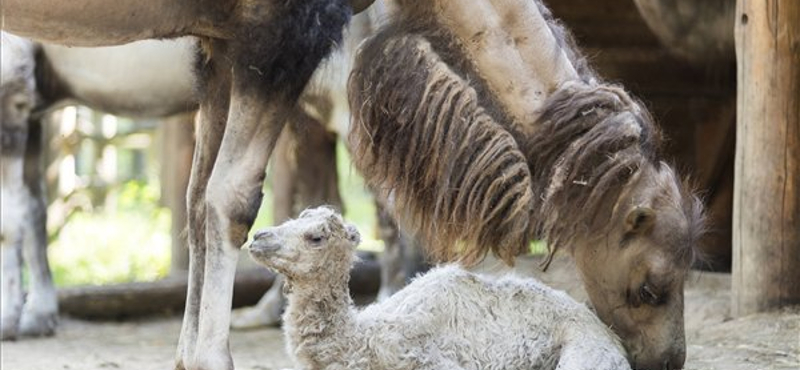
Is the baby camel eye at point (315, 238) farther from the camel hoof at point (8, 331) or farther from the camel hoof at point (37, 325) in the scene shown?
the camel hoof at point (37, 325)

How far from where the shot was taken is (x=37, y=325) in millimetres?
7902

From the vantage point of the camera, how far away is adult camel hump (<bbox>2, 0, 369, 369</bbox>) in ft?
16.3

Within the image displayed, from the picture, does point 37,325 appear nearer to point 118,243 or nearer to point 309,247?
point 309,247

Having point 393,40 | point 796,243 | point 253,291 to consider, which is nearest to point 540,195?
point 393,40

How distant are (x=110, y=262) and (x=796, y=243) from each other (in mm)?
9650

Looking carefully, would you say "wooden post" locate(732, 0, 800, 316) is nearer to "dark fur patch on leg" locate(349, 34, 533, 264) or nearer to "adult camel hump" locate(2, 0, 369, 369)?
"dark fur patch on leg" locate(349, 34, 533, 264)

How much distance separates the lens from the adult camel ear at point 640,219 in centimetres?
471

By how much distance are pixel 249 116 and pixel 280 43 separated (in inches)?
10.7

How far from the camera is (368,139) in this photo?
16.8ft

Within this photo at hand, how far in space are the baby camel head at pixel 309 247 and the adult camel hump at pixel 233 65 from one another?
0.86 metres

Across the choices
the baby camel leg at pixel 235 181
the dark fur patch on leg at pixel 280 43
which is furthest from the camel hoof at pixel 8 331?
the dark fur patch on leg at pixel 280 43

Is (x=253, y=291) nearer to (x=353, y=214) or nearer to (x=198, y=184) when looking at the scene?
(x=198, y=184)

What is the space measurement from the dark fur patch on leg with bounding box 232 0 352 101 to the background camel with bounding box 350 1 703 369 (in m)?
0.22

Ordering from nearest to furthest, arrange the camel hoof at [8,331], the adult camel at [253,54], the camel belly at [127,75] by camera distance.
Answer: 1. the adult camel at [253,54]
2. the camel hoof at [8,331]
3. the camel belly at [127,75]
